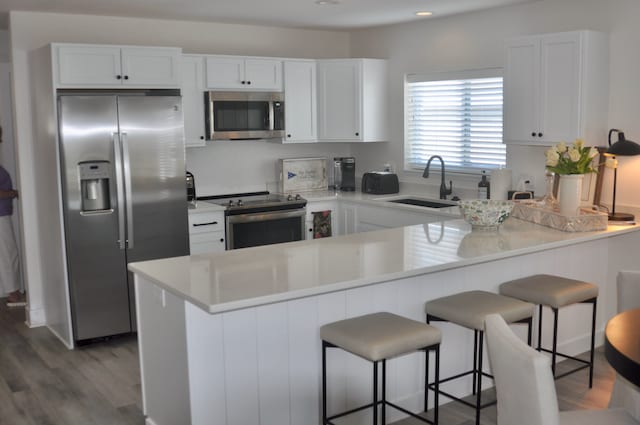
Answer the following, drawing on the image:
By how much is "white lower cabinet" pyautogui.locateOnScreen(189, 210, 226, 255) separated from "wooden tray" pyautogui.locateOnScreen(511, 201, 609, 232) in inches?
91.0

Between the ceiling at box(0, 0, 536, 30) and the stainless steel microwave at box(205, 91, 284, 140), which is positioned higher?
the ceiling at box(0, 0, 536, 30)

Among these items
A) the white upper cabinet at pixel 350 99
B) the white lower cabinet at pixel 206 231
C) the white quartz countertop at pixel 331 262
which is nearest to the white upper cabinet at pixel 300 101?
the white upper cabinet at pixel 350 99

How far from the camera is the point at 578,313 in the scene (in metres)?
4.51

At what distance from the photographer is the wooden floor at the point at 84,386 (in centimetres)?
373

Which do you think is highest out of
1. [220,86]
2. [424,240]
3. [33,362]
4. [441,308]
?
[220,86]

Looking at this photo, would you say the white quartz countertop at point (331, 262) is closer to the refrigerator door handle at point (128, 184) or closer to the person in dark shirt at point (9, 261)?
the refrigerator door handle at point (128, 184)

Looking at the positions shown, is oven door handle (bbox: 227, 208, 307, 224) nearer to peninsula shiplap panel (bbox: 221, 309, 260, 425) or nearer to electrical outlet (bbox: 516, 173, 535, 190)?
electrical outlet (bbox: 516, 173, 535, 190)

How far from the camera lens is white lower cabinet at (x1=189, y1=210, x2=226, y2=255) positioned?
5273 millimetres

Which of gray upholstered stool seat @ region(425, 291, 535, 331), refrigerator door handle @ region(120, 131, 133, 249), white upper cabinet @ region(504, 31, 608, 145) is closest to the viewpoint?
gray upholstered stool seat @ region(425, 291, 535, 331)

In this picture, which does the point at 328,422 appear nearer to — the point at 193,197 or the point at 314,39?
the point at 193,197

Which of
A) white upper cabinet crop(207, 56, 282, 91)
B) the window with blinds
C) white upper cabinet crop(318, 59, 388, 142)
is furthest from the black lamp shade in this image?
white upper cabinet crop(207, 56, 282, 91)

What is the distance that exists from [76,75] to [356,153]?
114 inches

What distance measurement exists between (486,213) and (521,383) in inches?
75.4

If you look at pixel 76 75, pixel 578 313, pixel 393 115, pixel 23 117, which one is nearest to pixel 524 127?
pixel 578 313
